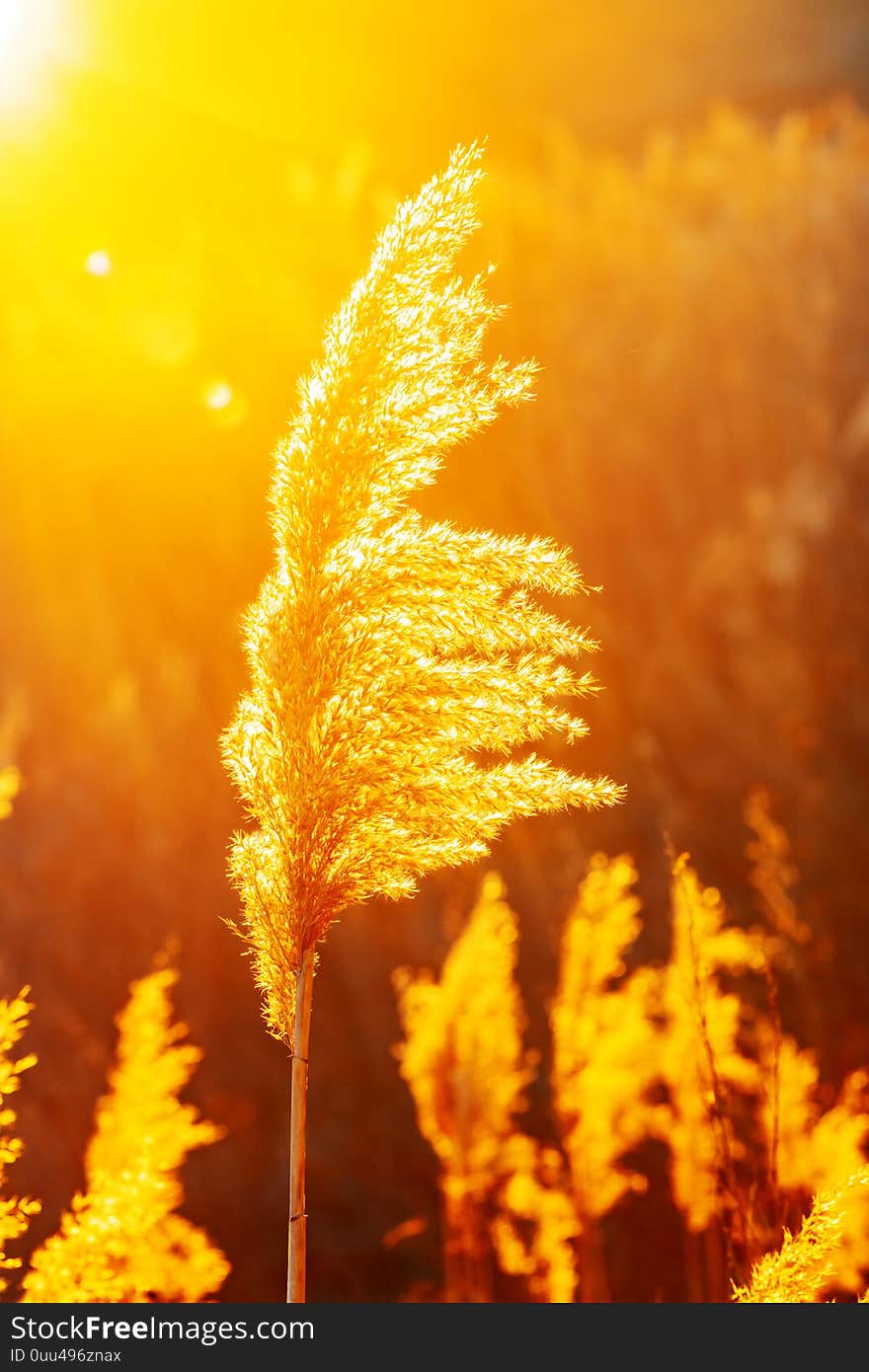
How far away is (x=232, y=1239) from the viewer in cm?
2820

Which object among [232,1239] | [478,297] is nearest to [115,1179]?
[478,297]

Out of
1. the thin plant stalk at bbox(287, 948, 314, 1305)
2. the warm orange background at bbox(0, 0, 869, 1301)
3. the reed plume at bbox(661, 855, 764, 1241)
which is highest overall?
the warm orange background at bbox(0, 0, 869, 1301)

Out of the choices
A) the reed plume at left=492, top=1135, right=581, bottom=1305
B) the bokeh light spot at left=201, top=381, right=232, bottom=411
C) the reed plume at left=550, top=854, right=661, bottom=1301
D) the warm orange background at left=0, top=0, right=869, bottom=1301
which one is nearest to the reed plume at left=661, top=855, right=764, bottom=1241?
the reed plume at left=550, top=854, right=661, bottom=1301

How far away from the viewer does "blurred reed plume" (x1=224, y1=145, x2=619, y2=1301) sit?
276 centimetres

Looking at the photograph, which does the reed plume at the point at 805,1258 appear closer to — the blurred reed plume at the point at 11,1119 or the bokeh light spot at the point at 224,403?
the blurred reed plume at the point at 11,1119

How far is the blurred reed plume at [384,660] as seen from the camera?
9.05 feet

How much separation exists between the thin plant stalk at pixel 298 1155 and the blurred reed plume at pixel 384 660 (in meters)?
0.02

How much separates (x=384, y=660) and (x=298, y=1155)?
4.13 feet

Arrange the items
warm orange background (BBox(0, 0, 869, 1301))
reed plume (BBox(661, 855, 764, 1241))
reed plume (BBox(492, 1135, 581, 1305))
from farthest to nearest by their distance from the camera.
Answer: warm orange background (BBox(0, 0, 869, 1301)) → reed plume (BBox(492, 1135, 581, 1305)) → reed plume (BBox(661, 855, 764, 1241))

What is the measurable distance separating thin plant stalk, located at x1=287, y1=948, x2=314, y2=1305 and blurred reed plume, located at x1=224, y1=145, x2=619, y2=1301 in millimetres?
19

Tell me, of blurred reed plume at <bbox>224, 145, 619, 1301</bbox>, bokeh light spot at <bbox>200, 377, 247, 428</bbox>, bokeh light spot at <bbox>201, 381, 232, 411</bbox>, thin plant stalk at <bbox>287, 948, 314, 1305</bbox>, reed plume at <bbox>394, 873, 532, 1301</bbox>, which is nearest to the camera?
thin plant stalk at <bbox>287, 948, 314, 1305</bbox>

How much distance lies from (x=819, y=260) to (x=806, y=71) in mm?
22211

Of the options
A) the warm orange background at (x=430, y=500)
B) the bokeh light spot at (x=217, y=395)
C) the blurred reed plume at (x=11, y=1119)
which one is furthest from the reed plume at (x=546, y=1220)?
the bokeh light spot at (x=217, y=395)

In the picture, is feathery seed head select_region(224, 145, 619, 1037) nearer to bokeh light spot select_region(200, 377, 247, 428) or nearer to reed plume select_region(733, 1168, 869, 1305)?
reed plume select_region(733, 1168, 869, 1305)
